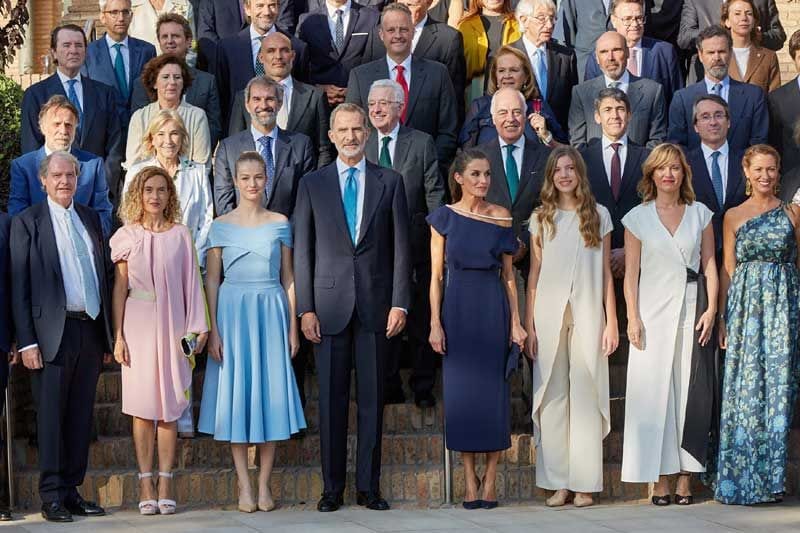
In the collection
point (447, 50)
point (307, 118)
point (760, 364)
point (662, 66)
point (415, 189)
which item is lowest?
point (760, 364)

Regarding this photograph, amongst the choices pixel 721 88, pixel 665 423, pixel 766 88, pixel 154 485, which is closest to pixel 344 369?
pixel 154 485

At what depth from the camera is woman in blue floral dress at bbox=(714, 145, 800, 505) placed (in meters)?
9.68

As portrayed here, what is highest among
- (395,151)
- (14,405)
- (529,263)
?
(395,151)

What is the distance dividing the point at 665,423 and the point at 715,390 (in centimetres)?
44

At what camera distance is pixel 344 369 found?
950 cm

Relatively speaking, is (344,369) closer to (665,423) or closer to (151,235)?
(151,235)

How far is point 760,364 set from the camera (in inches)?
385

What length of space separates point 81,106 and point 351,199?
2.46 m

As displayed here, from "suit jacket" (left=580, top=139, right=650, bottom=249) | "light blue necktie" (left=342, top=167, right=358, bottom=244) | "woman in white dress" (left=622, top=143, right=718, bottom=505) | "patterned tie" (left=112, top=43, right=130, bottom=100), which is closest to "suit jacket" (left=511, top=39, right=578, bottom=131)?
"suit jacket" (left=580, top=139, right=650, bottom=249)

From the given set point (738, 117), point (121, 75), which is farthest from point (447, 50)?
point (121, 75)

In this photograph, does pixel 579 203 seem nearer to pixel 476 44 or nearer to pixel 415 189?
pixel 415 189

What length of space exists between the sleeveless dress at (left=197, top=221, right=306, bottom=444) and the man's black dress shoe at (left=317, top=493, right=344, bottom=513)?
441 millimetres

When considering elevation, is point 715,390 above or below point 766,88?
below

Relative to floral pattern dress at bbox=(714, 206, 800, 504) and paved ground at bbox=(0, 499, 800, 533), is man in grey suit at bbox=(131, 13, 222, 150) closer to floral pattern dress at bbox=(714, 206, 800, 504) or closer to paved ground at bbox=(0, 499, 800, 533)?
paved ground at bbox=(0, 499, 800, 533)
